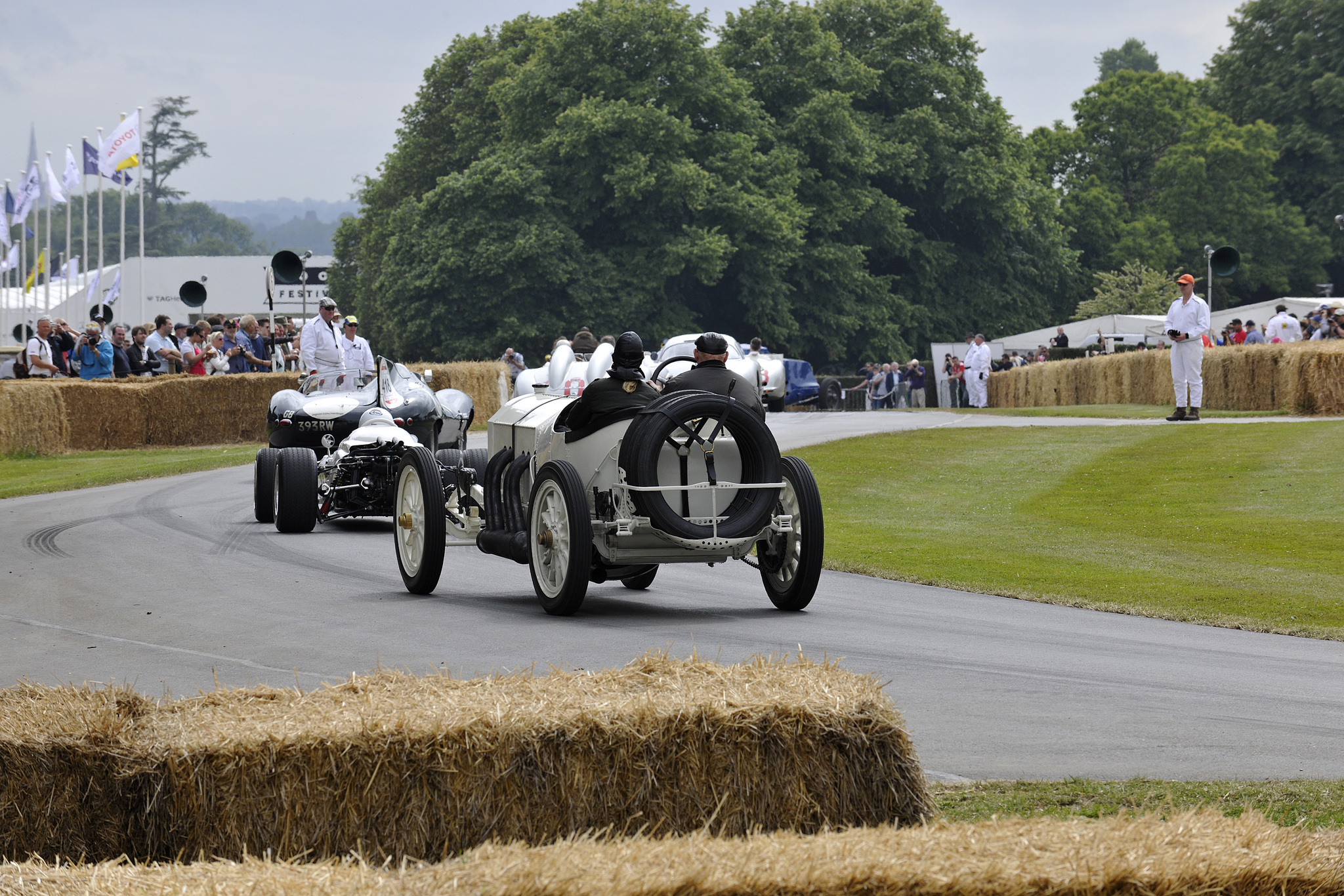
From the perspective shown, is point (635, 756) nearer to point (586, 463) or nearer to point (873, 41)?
point (586, 463)

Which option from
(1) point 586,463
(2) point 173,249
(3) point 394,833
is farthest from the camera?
(2) point 173,249

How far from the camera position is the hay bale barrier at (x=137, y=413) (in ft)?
90.0

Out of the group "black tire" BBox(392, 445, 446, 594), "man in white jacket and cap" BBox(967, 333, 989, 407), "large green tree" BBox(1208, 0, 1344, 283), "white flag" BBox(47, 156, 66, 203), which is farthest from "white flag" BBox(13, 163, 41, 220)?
"large green tree" BBox(1208, 0, 1344, 283)

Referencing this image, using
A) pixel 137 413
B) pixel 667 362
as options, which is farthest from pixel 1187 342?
pixel 137 413

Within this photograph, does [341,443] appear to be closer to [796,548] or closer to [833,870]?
[796,548]

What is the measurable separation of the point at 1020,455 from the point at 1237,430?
10.6ft

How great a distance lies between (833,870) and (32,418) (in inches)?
1066

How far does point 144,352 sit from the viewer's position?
31156mm

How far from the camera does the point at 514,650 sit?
28.3 feet

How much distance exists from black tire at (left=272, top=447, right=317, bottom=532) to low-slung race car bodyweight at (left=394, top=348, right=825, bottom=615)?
4502 millimetres

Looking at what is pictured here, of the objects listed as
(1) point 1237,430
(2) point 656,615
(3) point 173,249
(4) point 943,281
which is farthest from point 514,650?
(3) point 173,249

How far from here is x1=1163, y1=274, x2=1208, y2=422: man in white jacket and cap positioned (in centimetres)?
2444

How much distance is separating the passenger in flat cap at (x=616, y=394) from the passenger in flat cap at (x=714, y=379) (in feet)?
0.66

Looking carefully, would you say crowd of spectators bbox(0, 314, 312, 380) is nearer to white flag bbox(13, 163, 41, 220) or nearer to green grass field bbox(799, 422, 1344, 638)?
green grass field bbox(799, 422, 1344, 638)
